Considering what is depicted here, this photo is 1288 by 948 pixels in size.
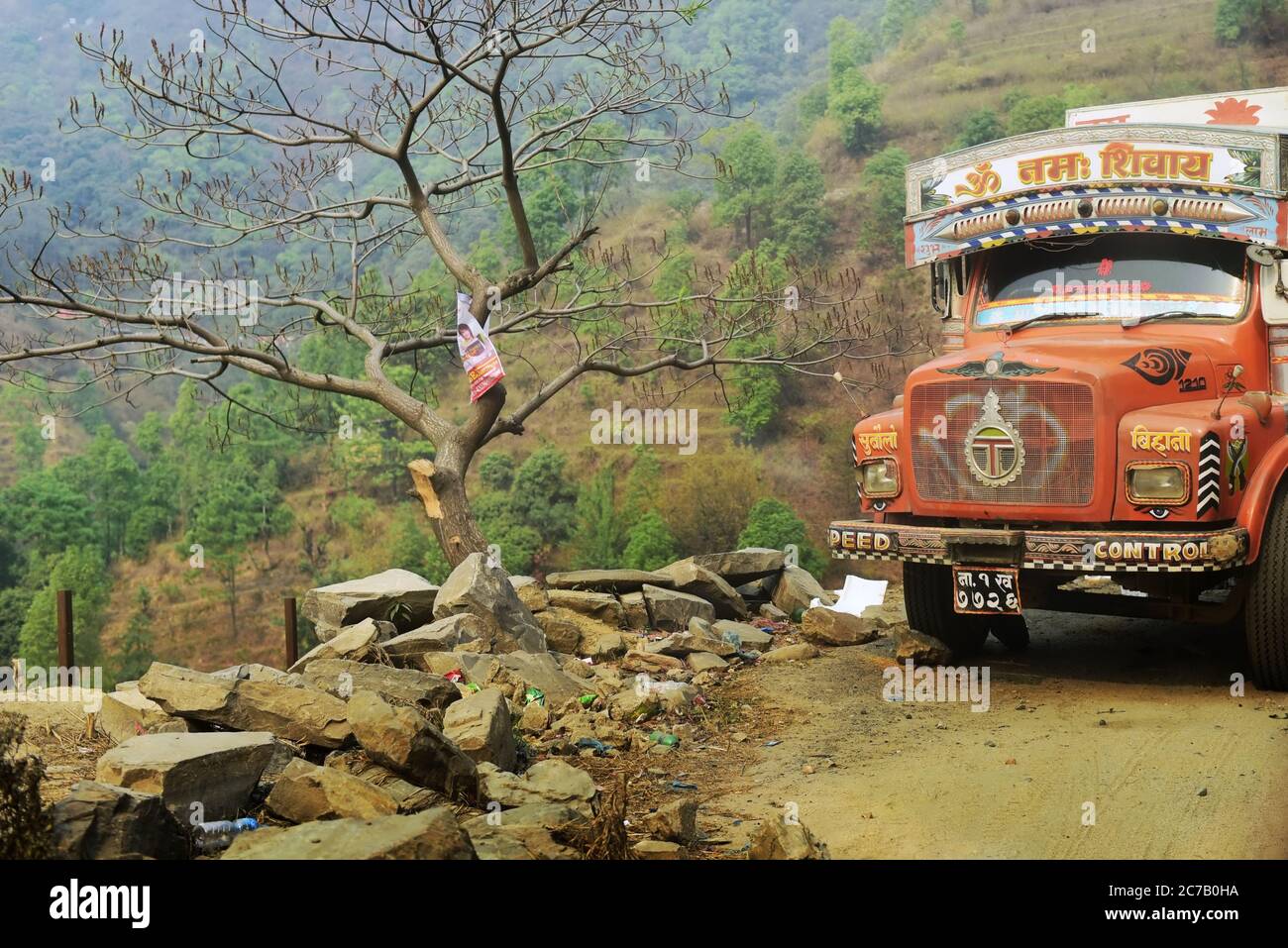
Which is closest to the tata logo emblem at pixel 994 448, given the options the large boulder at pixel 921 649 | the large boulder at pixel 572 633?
the large boulder at pixel 921 649

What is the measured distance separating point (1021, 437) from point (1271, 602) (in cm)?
164

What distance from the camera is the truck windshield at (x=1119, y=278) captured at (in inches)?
311

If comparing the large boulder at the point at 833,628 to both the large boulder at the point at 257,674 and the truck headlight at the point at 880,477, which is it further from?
the large boulder at the point at 257,674

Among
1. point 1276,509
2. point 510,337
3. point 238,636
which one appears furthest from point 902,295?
point 1276,509

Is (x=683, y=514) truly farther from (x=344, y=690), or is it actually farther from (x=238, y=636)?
(x=344, y=690)

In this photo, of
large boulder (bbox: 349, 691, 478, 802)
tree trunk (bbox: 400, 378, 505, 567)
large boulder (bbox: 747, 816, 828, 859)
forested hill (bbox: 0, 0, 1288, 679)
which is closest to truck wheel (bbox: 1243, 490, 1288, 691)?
large boulder (bbox: 747, 816, 828, 859)

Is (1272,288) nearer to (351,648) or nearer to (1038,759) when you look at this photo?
(1038,759)

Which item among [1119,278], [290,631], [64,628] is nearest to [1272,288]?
[1119,278]

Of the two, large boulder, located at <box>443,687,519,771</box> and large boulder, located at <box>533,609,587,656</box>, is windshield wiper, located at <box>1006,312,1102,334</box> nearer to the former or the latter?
large boulder, located at <box>533,609,587,656</box>

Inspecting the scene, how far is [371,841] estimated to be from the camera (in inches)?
167

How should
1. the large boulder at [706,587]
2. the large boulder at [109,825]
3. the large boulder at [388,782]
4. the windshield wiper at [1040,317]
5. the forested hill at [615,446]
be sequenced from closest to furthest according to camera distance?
the large boulder at [109,825] → the large boulder at [388,782] → the windshield wiper at [1040,317] → the large boulder at [706,587] → the forested hill at [615,446]

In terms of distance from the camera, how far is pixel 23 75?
78188mm

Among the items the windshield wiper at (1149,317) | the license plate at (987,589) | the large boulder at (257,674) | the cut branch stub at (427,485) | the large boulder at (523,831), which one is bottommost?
the large boulder at (523,831)

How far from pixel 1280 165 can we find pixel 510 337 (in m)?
32.1
